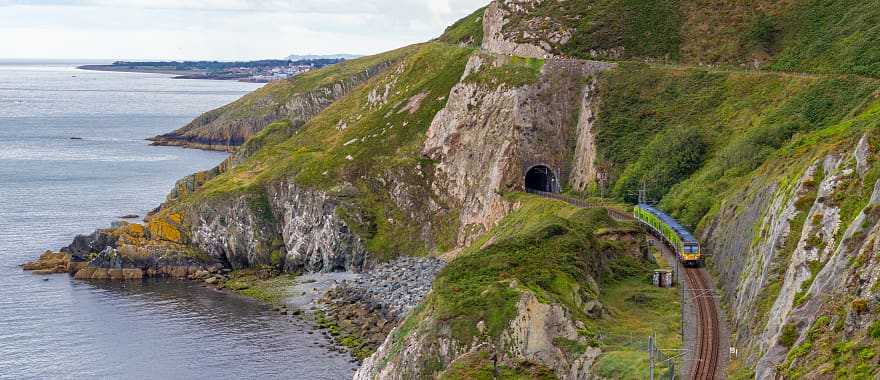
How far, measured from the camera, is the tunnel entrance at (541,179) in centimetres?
10869

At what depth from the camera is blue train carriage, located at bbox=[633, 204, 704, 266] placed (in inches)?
2621

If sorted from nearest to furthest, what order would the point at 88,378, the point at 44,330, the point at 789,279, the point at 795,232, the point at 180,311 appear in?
the point at 789,279 < the point at 795,232 < the point at 88,378 < the point at 44,330 < the point at 180,311

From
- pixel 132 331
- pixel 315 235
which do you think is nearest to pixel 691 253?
pixel 132 331

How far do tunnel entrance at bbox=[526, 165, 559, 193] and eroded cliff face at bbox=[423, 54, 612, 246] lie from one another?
1.14 meters

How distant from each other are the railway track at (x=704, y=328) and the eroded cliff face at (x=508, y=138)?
40.5 meters

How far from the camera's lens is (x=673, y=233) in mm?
69875

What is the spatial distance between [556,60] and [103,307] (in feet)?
191

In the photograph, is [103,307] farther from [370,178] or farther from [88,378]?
[370,178]

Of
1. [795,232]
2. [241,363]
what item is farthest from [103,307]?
[795,232]

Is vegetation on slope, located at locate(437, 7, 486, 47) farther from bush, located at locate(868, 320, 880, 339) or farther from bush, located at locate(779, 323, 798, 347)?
bush, located at locate(868, 320, 880, 339)

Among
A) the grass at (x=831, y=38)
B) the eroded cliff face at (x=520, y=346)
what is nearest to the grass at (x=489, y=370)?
the eroded cliff face at (x=520, y=346)

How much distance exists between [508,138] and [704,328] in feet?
186

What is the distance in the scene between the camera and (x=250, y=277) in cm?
11069

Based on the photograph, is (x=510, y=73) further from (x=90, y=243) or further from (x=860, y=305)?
(x=860, y=305)
